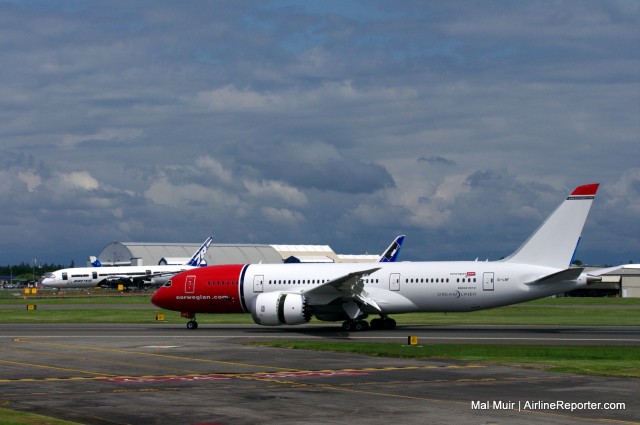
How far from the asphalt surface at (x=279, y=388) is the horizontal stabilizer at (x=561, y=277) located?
18.5ft

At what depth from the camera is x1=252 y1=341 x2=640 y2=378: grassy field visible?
28.6m

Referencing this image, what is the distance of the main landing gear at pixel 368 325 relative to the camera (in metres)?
48.8

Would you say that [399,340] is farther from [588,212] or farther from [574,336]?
[588,212]

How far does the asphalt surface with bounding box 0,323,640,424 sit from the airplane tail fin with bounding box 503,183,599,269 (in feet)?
27.4

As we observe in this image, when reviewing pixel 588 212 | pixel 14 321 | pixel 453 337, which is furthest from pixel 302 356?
pixel 14 321

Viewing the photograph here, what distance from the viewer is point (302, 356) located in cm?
3344

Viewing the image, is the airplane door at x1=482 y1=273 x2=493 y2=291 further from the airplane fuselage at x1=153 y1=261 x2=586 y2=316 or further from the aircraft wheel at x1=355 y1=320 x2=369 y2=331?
the aircraft wheel at x1=355 y1=320 x2=369 y2=331

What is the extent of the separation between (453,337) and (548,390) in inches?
766

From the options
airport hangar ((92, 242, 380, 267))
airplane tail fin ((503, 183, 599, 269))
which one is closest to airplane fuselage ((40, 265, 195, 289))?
airport hangar ((92, 242, 380, 267))

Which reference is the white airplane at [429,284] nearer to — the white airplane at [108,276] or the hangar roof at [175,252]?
the white airplane at [108,276]

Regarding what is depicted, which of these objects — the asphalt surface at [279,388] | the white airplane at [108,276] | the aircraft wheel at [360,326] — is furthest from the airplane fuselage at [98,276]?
the asphalt surface at [279,388]

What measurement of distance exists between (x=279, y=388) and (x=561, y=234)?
A: 27.5 m

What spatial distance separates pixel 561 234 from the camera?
156ft

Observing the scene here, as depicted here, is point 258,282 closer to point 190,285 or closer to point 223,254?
point 190,285
